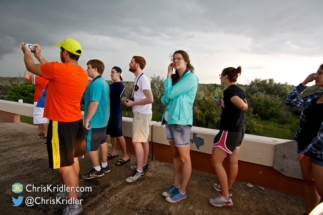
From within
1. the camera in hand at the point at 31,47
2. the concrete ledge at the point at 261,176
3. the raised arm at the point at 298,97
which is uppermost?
→ the camera in hand at the point at 31,47

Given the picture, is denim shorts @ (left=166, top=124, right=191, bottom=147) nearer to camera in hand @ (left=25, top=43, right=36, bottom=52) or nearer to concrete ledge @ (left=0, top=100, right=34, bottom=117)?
camera in hand @ (left=25, top=43, right=36, bottom=52)

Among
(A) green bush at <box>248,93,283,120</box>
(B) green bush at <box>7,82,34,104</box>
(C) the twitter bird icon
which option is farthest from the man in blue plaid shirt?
(B) green bush at <box>7,82,34,104</box>

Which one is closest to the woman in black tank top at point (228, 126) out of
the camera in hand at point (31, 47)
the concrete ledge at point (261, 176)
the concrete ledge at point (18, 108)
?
the concrete ledge at point (261, 176)

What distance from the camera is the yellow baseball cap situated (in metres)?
2.36

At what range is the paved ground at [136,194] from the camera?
8.49 ft

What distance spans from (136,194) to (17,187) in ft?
5.99

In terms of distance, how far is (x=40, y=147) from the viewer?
4723mm

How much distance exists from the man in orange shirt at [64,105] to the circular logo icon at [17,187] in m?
1.08

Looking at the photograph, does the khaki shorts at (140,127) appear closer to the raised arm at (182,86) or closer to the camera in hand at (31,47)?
the raised arm at (182,86)

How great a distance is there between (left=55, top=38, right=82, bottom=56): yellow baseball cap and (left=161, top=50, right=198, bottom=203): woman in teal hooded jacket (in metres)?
1.15

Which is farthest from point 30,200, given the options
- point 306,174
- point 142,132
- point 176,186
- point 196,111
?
point 196,111

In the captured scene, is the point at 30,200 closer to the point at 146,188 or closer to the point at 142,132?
the point at 146,188

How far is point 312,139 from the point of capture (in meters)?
2.15

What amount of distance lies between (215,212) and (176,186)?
635mm
